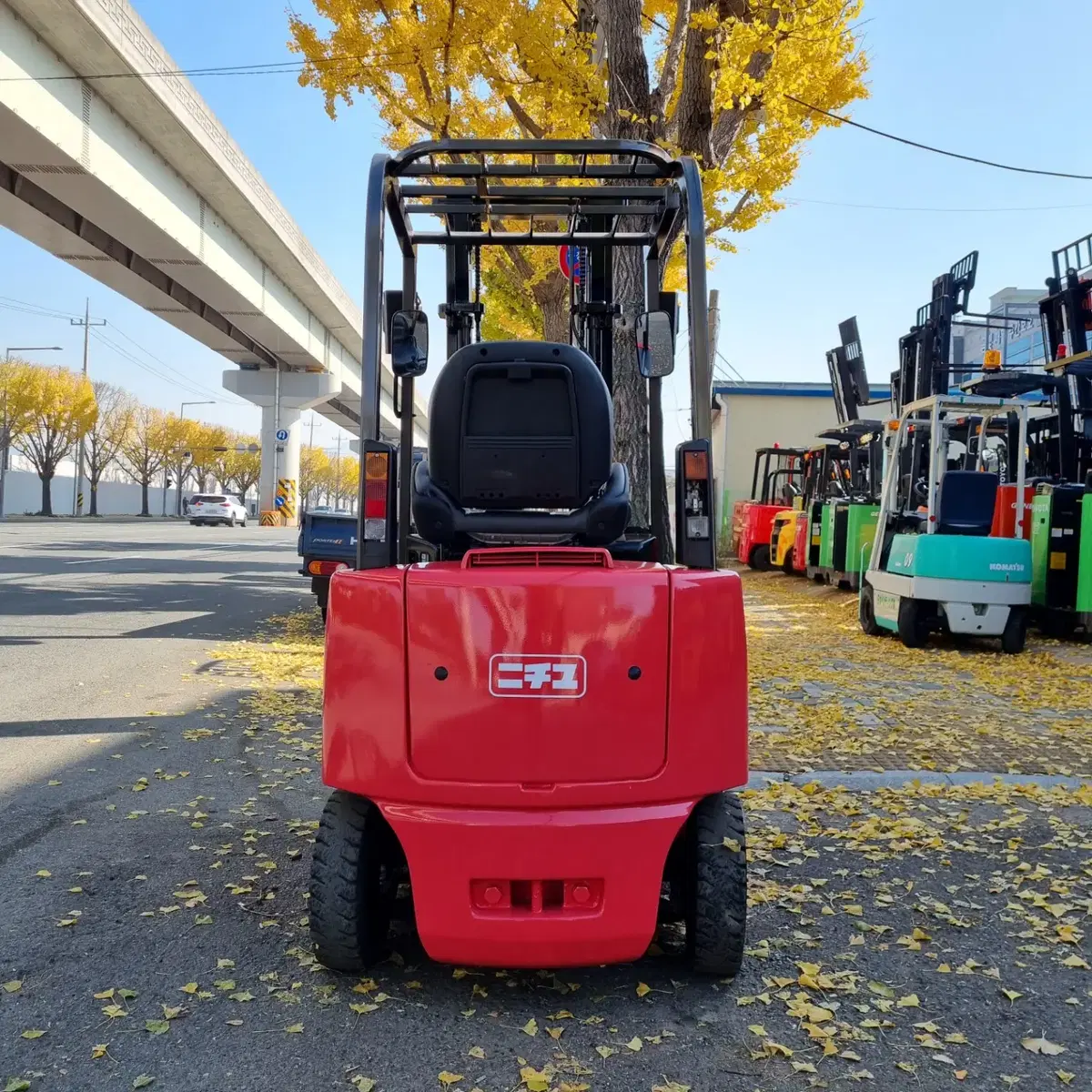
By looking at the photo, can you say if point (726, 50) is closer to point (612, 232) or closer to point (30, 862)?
point (612, 232)

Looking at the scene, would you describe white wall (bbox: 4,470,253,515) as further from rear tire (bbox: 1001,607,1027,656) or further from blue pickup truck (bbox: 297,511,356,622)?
rear tire (bbox: 1001,607,1027,656)

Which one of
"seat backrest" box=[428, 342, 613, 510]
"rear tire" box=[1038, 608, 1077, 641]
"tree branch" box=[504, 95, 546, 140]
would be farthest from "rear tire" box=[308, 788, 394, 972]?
"tree branch" box=[504, 95, 546, 140]

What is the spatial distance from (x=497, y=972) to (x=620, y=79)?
943 cm

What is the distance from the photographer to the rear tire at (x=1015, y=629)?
10.8 metres

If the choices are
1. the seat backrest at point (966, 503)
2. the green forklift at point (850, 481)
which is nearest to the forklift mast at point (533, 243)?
the seat backrest at point (966, 503)

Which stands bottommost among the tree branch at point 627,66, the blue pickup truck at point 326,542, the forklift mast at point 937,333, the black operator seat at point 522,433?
the blue pickup truck at point 326,542

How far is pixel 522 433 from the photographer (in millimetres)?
3492

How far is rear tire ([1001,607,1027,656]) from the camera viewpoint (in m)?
10.8

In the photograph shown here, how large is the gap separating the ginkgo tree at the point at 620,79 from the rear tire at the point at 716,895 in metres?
4.31

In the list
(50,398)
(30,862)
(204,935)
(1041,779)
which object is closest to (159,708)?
(30,862)

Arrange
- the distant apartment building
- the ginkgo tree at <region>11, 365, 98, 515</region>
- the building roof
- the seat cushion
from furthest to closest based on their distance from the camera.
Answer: the ginkgo tree at <region>11, 365, 98, 515</region>, the distant apartment building, the building roof, the seat cushion

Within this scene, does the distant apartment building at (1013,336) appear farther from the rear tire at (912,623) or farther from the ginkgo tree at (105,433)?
the ginkgo tree at (105,433)

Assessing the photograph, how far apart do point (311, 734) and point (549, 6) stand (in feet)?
32.7

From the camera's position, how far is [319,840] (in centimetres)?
331
